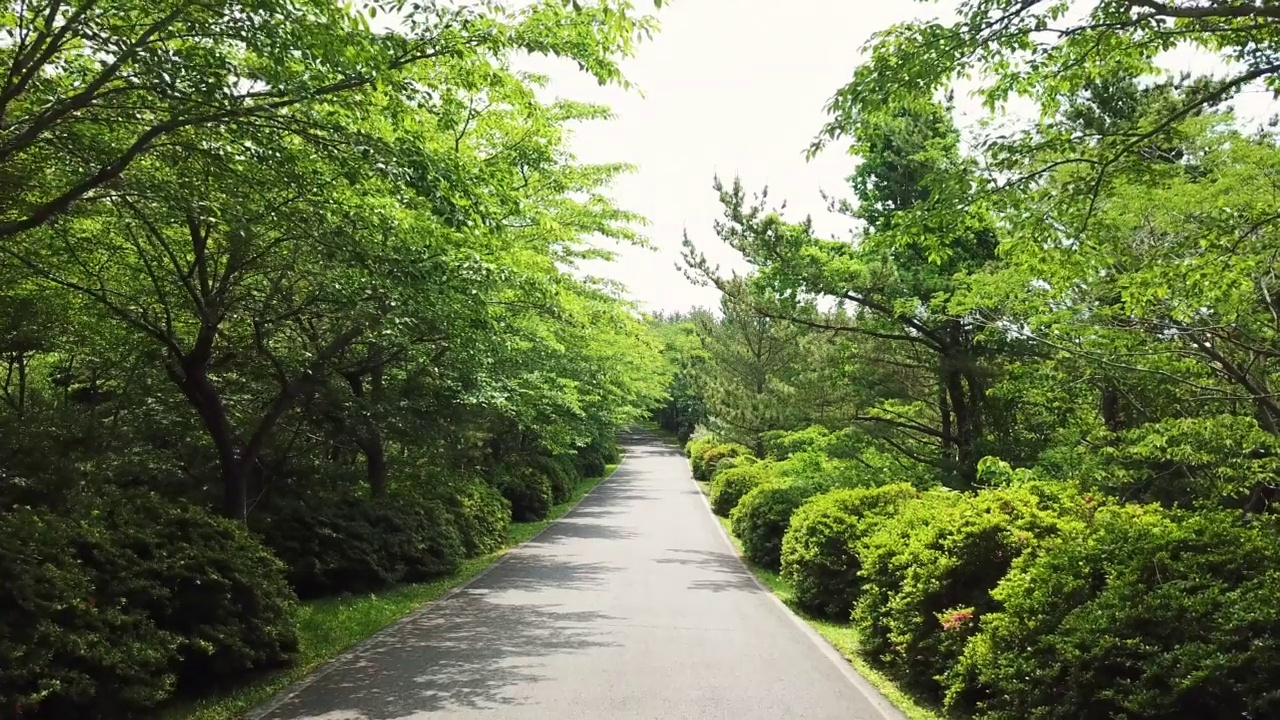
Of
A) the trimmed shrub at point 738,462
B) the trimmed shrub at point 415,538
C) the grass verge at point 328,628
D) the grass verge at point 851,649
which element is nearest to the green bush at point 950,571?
the grass verge at point 851,649

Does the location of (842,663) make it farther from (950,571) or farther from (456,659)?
(456,659)

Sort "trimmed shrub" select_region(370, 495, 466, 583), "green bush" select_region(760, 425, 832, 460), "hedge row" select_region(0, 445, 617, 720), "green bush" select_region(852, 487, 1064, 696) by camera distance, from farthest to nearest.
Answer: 1. "green bush" select_region(760, 425, 832, 460)
2. "trimmed shrub" select_region(370, 495, 466, 583)
3. "green bush" select_region(852, 487, 1064, 696)
4. "hedge row" select_region(0, 445, 617, 720)

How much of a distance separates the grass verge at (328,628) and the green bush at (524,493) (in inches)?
281

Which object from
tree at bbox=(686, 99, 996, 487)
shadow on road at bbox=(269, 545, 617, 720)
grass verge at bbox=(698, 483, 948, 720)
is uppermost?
tree at bbox=(686, 99, 996, 487)

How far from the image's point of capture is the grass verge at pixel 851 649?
632cm

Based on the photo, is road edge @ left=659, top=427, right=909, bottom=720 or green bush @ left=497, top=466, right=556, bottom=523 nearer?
road edge @ left=659, top=427, right=909, bottom=720

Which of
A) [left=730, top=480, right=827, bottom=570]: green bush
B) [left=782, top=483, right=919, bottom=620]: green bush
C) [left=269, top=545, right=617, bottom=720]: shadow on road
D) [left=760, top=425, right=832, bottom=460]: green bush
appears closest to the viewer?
[left=269, top=545, right=617, bottom=720]: shadow on road

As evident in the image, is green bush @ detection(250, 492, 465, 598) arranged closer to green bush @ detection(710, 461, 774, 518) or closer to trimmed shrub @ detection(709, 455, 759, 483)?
green bush @ detection(710, 461, 774, 518)

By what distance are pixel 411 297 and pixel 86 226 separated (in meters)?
3.65

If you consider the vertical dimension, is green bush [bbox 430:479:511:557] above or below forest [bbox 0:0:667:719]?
below

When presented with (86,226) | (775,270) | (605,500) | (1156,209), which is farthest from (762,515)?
(605,500)

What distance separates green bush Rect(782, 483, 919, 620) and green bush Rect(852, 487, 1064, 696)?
7.27 feet

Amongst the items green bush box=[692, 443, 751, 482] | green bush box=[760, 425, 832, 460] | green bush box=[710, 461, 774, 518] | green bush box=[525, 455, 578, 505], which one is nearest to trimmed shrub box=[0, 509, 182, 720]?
green bush box=[760, 425, 832, 460]

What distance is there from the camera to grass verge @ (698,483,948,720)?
6.32 metres
